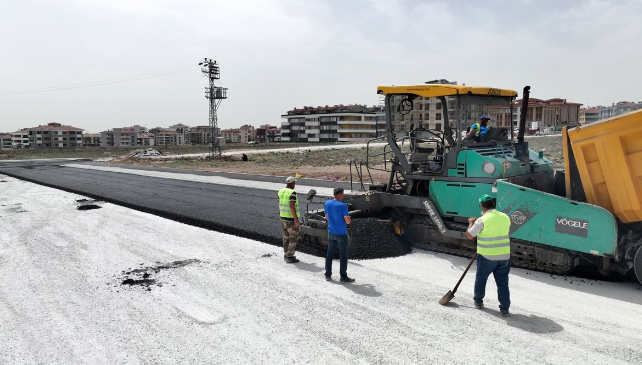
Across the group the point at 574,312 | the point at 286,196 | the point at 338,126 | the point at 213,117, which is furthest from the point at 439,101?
the point at 338,126

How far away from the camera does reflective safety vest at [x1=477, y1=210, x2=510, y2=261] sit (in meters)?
4.76

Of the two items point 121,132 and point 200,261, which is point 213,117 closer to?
point 200,261

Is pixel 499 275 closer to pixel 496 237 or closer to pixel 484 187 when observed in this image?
pixel 496 237

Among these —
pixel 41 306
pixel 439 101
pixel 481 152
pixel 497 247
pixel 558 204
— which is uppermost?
pixel 439 101

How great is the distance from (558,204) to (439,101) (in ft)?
8.09

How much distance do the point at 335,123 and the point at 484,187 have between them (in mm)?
88378

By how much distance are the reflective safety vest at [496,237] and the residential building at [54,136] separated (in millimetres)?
150548

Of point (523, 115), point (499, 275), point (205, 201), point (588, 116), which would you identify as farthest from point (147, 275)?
point (588, 116)

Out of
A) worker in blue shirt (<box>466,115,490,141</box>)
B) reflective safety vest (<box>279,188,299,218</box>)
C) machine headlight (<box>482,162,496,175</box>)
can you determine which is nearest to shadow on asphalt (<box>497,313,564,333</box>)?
machine headlight (<box>482,162,496,175</box>)

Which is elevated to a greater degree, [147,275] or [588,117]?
[588,117]

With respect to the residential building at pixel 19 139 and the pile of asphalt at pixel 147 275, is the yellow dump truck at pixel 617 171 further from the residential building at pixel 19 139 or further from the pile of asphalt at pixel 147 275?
the residential building at pixel 19 139

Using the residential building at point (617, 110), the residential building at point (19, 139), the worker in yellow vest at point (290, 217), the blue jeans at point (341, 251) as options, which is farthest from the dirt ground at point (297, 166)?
the residential building at point (19, 139)

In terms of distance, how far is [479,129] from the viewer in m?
7.04

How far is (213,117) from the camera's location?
140ft
